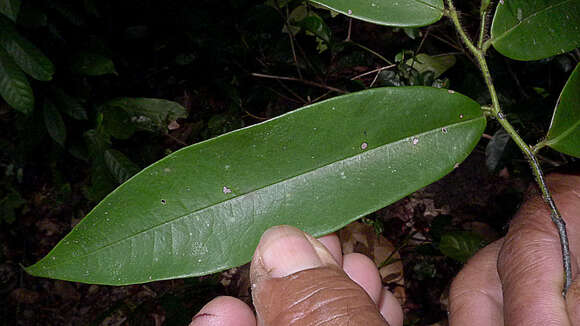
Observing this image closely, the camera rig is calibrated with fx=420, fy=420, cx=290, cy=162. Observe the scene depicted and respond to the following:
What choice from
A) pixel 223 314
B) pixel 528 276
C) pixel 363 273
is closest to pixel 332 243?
pixel 363 273

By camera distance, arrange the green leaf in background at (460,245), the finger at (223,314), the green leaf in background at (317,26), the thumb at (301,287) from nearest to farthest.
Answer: the thumb at (301,287), the finger at (223,314), the green leaf in background at (460,245), the green leaf in background at (317,26)

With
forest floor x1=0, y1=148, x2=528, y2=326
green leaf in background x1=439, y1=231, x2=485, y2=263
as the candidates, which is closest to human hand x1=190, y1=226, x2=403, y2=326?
green leaf in background x1=439, y1=231, x2=485, y2=263

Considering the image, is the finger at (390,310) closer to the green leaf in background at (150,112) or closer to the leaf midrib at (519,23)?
the leaf midrib at (519,23)

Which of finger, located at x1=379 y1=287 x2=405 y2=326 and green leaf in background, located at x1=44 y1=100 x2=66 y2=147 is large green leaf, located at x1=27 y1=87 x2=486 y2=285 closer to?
finger, located at x1=379 y1=287 x2=405 y2=326

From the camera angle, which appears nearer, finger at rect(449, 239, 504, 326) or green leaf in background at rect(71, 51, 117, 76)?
finger at rect(449, 239, 504, 326)

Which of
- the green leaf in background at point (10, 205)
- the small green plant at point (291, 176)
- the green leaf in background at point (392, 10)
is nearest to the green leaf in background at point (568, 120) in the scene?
the small green plant at point (291, 176)

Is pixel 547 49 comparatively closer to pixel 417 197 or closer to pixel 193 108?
pixel 417 197

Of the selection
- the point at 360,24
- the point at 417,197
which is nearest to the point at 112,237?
the point at 417,197
